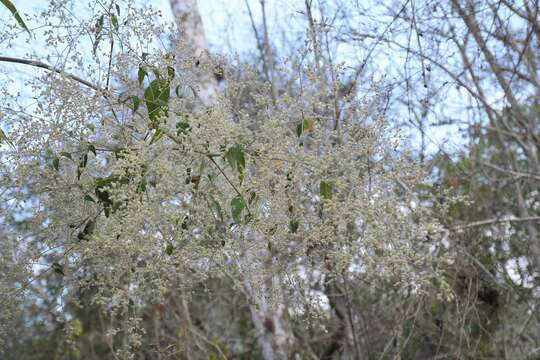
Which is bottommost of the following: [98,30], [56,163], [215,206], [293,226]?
[293,226]

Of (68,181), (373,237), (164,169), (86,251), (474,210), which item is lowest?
(373,237)

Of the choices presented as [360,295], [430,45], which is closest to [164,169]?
[430,45]

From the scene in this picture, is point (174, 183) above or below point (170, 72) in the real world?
below

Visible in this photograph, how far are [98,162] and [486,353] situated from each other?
358cm

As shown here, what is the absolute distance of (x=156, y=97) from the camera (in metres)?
2.11

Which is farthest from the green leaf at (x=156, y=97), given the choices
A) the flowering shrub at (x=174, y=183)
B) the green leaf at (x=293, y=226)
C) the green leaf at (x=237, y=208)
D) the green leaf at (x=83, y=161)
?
the green leaf at (x=293, y=226)

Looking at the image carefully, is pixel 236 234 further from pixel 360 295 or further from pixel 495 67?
pixel 360 295

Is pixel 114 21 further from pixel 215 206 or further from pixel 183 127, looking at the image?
pixel 215 206

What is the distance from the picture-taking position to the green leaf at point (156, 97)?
6.81 ft

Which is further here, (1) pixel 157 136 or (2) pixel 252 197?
(2) pixel 252 197

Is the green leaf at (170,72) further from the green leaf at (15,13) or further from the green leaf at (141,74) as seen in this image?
the green leaf at (15,13)

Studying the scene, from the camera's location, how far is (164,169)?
1.86m

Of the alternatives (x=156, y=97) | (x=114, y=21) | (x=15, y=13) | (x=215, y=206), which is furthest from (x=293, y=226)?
(x=15, y=13)

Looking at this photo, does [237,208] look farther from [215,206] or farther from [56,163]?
[56,163]
